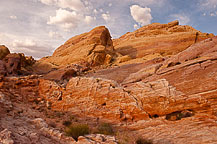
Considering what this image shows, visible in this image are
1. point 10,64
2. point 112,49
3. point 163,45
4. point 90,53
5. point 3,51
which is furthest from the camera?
point 112,49

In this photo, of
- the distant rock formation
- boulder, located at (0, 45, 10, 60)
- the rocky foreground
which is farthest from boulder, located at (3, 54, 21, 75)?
the rocky foreground

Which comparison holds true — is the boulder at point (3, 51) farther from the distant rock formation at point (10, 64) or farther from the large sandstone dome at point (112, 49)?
the large sandstone dome at point (112, 49)

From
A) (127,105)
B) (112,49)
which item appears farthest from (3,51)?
(127,105)

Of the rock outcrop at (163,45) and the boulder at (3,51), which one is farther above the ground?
the rock outcrop at (163,45)

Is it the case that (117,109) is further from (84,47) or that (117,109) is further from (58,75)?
(84,47)

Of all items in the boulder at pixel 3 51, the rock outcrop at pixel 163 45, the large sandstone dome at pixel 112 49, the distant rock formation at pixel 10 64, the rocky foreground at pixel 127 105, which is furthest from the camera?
the rock outcrop at pixel 163 45

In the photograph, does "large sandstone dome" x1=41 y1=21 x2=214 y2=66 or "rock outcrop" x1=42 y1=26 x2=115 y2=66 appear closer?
"rock outcrop" x1=42 y1=26 x2=115 y2=66

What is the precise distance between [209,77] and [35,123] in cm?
1257

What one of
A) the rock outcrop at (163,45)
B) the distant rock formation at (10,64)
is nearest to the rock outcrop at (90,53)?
the rock outcrop at (163,45)

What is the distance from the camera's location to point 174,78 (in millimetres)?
10875

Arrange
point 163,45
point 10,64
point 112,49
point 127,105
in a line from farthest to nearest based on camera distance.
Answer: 1. point 112,49
2. point 163,45
3. point 10,64
4. point 127,105

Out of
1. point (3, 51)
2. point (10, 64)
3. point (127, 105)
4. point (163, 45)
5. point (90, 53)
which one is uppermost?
point (163, 45)

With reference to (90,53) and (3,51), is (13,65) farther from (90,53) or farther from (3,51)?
(90,53)

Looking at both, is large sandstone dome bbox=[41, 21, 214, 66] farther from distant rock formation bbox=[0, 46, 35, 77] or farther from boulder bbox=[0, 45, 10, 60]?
distant rock formation bbox=[0, 46, 35, 77]
